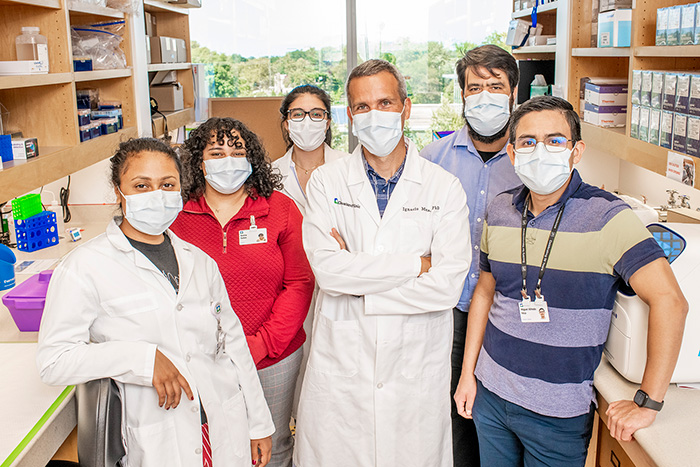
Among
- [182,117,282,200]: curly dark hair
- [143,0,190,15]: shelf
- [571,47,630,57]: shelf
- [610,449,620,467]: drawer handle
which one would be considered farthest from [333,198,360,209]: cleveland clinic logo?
[143,0,190,15]: shelf

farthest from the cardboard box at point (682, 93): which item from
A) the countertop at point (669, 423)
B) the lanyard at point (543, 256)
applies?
the countertop at point (669, 423)

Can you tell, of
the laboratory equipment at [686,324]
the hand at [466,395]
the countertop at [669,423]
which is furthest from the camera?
the hand at [466,395]

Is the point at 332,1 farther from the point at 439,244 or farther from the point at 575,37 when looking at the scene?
the point at 439,244

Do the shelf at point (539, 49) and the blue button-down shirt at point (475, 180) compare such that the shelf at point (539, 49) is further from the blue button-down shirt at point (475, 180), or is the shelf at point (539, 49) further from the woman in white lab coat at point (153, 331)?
the woman in white lab coat at point (153, 331)

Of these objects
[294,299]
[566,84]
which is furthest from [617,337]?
[566,84]

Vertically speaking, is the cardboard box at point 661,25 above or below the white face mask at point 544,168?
above

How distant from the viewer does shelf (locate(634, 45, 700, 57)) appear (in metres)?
2.03

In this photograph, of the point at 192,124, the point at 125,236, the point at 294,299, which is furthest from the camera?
the point at 192,124

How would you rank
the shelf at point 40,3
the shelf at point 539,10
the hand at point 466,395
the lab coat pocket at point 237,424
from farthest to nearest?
the shelf at point 539,10
the shelf at point 40,3
the hand at point 466,395
the lab coat pocket at point 237,424

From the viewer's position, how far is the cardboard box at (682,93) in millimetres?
2115

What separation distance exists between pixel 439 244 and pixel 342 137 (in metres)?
4.14

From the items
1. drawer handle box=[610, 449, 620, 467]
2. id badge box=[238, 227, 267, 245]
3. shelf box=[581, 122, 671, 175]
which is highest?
shelf box=[581, 122, 671, 175]

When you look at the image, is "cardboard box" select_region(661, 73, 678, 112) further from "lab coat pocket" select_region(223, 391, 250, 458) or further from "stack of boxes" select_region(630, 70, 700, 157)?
"lab coat pocket" select_region(223, 391, 250, 458)

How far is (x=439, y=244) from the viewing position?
196 cm
